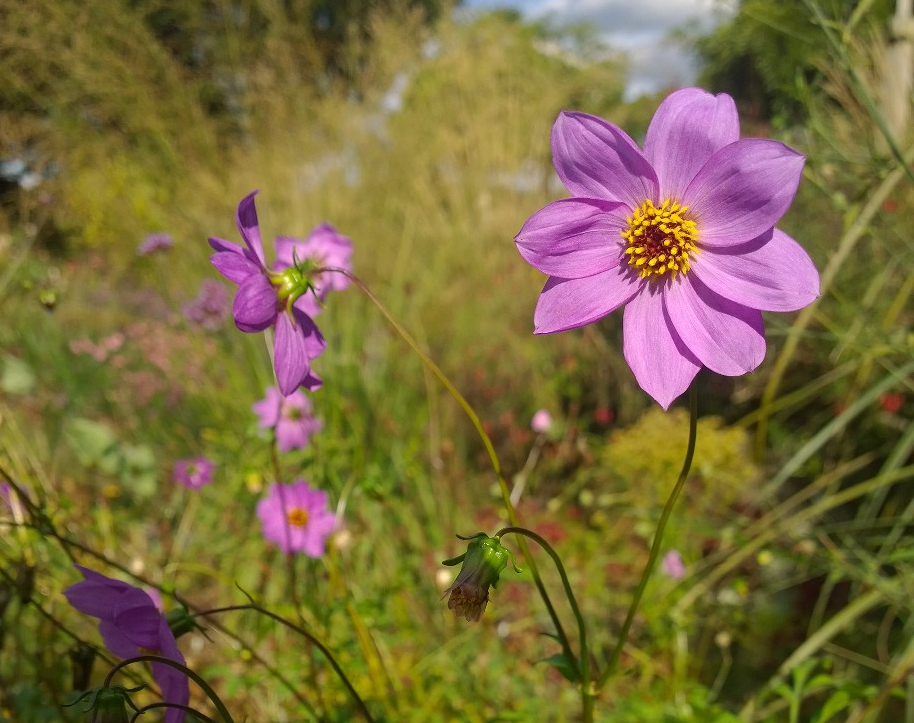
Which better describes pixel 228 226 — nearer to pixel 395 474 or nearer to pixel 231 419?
pixel 231 419

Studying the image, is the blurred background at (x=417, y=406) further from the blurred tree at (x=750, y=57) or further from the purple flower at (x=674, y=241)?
the blurred tree at (x=750, y=57)

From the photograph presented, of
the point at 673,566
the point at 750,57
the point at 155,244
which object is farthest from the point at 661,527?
the point at 750,57

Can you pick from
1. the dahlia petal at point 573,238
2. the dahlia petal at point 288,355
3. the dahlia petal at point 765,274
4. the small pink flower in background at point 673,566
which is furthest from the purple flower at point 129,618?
the small pink flower in background at point 673,566

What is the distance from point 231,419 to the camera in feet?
7.04

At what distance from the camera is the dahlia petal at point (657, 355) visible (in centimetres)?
55

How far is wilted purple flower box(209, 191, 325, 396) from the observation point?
Answer: 57 centimetres

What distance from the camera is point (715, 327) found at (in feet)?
1.83

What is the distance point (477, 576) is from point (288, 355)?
0.25m

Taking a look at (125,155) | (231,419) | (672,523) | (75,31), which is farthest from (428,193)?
(672,523)

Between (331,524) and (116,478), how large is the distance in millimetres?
1449

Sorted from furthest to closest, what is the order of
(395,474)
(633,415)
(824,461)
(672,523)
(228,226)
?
(228,226)
(633,415)
(824,461)
(395,474)
(672,523)

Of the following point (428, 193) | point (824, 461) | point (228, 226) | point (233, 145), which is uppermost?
point (233, 145)

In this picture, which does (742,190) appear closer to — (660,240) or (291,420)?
(660,240)

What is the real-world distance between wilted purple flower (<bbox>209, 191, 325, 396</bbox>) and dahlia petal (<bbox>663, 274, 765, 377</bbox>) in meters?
0.32
